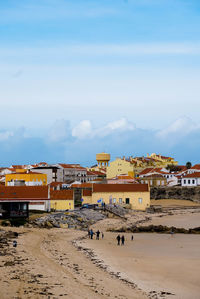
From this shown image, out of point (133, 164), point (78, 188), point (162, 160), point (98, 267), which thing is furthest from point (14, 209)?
point (162, 160)

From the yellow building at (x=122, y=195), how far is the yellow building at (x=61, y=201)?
10585mm

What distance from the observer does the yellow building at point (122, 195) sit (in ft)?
248

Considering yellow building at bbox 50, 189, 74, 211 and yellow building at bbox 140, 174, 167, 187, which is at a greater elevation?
yellow building at bbox 140, 174, 167, 187

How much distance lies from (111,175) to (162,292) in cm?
10742

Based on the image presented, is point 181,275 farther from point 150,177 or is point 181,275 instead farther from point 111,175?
point 111,175

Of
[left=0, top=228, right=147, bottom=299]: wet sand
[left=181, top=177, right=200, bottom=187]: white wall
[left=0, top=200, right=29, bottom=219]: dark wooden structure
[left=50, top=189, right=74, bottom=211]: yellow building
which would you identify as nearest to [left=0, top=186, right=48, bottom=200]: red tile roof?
[left=0, top=200, right=29, bottom=219]: dark wooden structure

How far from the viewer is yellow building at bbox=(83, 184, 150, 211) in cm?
7556

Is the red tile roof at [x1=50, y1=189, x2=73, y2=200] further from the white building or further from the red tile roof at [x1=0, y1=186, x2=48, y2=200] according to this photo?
the white building

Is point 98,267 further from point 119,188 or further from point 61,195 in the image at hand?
point 119,188

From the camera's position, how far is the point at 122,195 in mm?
76062

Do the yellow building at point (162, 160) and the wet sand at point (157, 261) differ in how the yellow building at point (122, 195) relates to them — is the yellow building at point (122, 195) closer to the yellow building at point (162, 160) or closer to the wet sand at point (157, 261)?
the wet sand at point (157, 261)

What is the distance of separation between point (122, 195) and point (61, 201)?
14.7 m

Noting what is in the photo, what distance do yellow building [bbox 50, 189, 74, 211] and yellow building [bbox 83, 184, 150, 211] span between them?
10585mm

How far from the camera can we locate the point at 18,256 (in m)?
29.2
